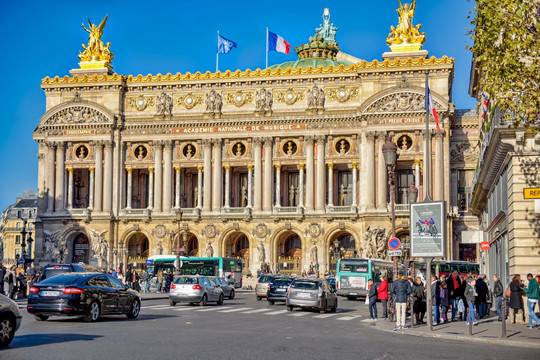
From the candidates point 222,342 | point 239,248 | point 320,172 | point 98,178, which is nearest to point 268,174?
point 320,172

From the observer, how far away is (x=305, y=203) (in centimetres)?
7525

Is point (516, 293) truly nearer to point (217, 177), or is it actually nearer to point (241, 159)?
point (241, 159)

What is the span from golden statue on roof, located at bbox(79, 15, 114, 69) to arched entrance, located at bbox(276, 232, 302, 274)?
2485 centimetres

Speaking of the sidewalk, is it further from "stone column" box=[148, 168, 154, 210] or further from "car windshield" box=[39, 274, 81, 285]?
"stone column" box=[148, 168, 154, 210]

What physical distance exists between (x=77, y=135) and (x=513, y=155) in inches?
2201

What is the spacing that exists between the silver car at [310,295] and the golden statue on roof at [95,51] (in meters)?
49.5

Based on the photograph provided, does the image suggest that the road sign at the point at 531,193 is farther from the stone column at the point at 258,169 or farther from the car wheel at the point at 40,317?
the stone column at the point at 258,169

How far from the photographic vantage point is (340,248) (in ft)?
240

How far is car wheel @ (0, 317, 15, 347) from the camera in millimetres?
18547

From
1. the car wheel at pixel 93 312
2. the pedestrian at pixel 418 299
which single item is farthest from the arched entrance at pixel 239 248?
the car wheel at pixel 93 312

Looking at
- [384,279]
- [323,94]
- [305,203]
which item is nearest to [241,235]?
[305,203]

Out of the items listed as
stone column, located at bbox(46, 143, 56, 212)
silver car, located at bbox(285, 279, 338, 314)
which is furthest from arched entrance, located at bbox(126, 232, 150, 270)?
silver car, located at bbox(285, 279, 338, 314)

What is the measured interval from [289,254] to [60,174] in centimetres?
2346

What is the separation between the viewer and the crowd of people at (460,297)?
27.5m
